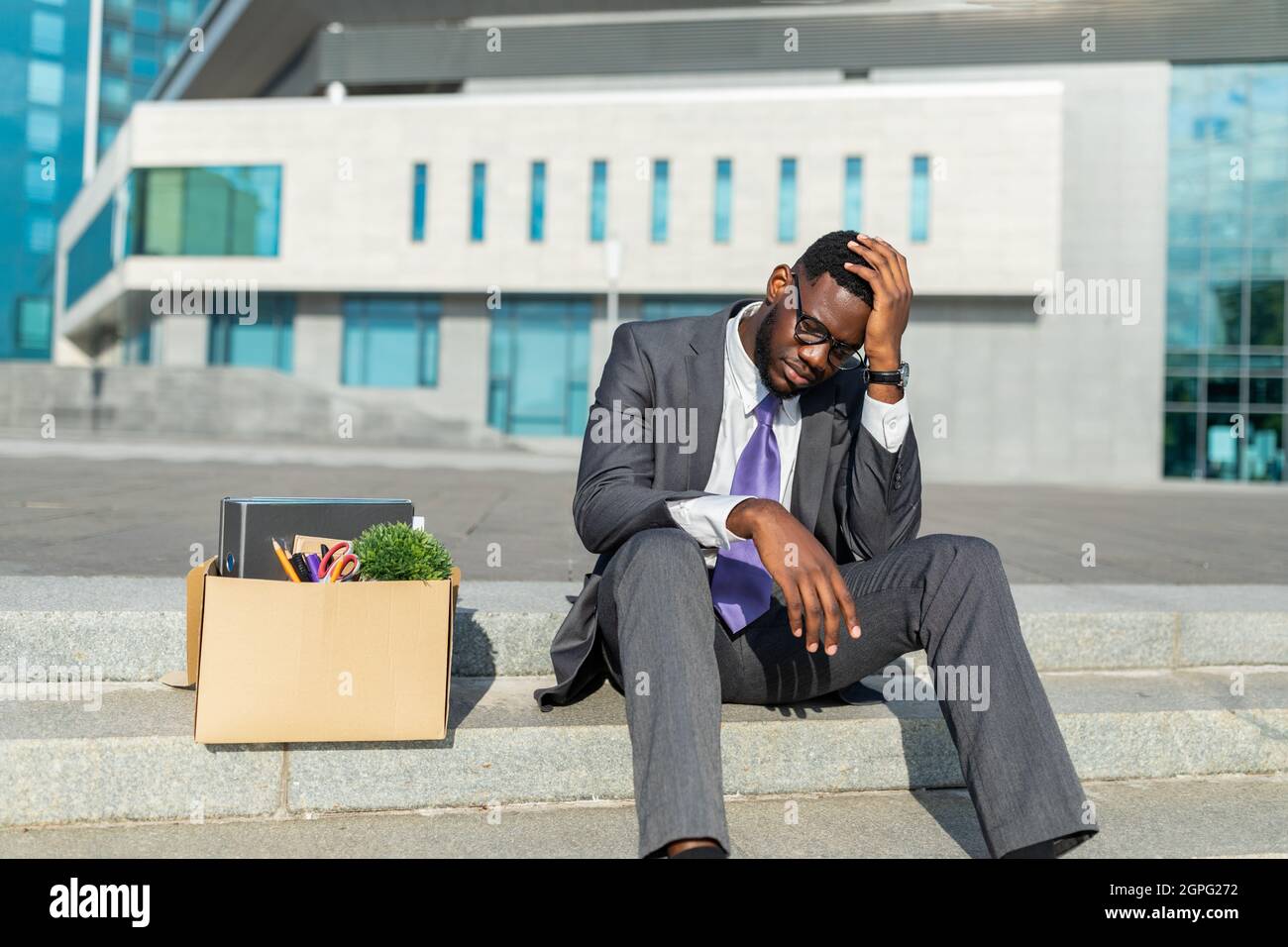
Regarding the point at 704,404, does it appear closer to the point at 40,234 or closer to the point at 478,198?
the point at 478,198

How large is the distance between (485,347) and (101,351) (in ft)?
82.7

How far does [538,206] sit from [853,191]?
27.3 ft

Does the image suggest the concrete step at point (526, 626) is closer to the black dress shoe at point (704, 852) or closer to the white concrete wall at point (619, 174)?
the black dress shoe at point (704, 852)

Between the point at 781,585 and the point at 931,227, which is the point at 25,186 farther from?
the point at 781,585

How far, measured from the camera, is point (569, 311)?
96.4ft

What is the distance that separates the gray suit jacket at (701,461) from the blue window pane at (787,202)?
25827 mm

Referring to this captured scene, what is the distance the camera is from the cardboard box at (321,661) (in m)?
2.33

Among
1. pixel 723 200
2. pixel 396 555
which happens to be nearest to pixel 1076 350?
pixel 723 200

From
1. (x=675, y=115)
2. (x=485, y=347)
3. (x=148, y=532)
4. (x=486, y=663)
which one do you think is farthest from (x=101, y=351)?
(x=486, y=663)

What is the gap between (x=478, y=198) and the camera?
29.0m

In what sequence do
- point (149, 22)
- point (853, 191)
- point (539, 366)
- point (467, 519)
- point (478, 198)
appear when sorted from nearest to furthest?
point (467, 519) → point (853, 191) → point (478, 198) → point (539, 366) → point (149, 22)

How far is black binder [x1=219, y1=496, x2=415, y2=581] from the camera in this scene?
8.24 ft

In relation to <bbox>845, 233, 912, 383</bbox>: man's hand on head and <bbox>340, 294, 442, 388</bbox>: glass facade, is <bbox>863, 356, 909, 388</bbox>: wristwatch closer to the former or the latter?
<bbox>845, 233, 912, 383</bbox>: man's hand on head

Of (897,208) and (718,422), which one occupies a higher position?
(897,208)
